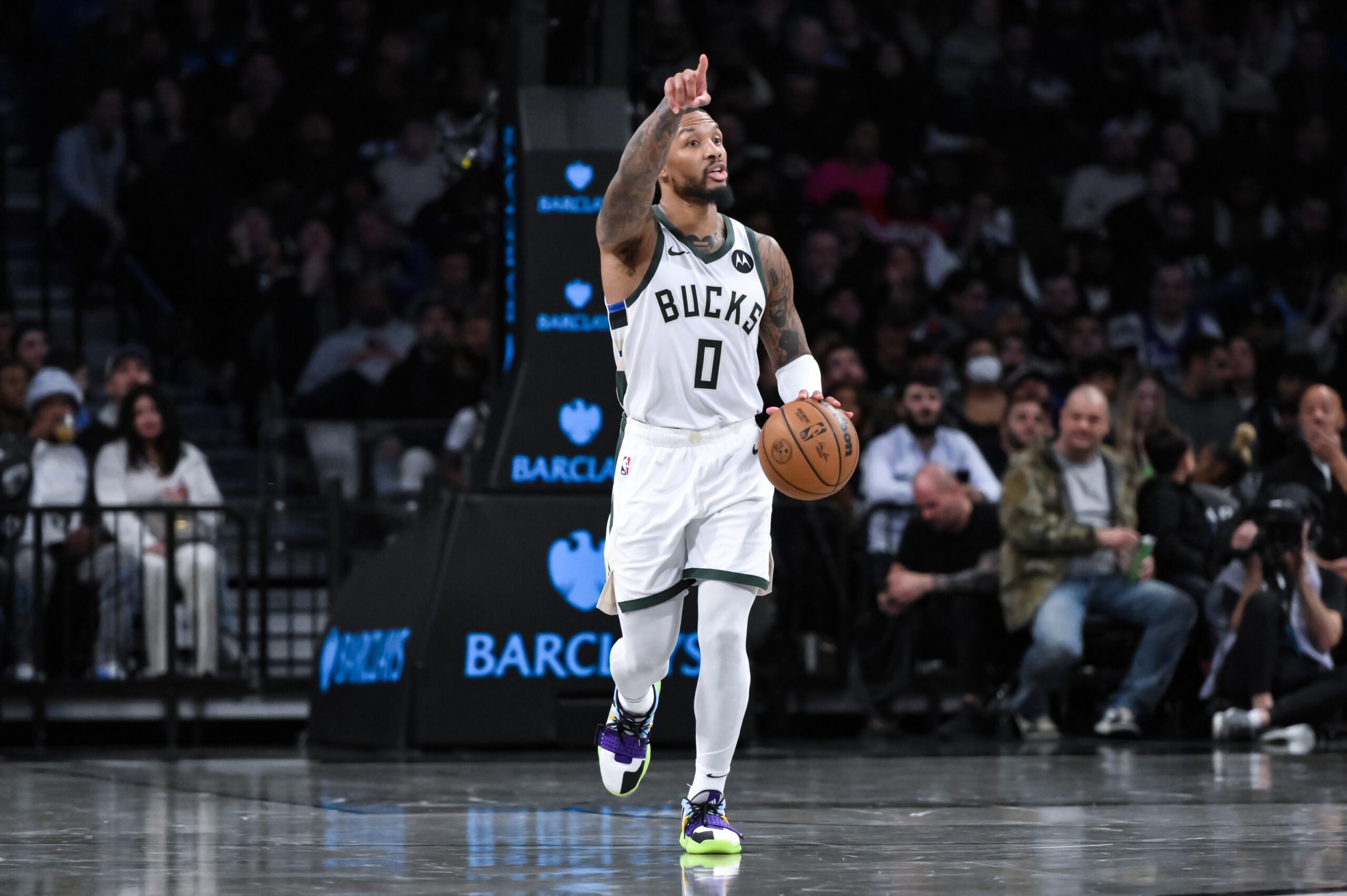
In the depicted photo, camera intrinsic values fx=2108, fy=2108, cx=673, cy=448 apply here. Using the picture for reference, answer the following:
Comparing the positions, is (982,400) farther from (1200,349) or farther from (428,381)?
(428,381)

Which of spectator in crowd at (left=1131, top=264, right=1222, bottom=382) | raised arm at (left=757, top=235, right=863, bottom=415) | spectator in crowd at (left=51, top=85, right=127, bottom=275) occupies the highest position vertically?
spectator in crowd at (left=51, top=85, right=127, bottom=275)

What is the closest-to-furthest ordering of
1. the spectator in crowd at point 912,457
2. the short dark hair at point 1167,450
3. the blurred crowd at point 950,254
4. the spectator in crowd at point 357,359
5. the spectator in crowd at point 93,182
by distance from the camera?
the blurred crowd at point 950,254 → the short dark hair at point 1167,450 → the spectator in crowd at point 912,457 → the spectator in crowd at point 357,359 → the spectator in crowd at point 93,182

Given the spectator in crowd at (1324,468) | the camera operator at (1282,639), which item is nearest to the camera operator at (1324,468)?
the spectator in crowd at (1324,468)

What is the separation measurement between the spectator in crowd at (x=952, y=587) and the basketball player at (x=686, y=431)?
5.26m

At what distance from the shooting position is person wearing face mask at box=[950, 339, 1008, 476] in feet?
45.8

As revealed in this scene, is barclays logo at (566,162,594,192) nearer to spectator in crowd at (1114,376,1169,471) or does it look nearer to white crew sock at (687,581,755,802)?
spectator in crowd at (1114,376,1169,471)

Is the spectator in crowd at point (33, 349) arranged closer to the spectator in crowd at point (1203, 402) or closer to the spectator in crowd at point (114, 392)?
the spectator in crowd at point (114, 392)

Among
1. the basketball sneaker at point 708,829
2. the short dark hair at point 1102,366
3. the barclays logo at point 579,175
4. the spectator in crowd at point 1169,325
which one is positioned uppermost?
the barclays logo at point 579,175

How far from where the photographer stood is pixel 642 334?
22.6 ft

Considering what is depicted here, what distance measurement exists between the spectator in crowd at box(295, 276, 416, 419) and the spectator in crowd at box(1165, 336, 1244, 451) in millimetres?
5438

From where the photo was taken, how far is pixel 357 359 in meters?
15.4

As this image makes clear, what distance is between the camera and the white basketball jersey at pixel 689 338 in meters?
6.85

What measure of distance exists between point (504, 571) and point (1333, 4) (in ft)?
41.8

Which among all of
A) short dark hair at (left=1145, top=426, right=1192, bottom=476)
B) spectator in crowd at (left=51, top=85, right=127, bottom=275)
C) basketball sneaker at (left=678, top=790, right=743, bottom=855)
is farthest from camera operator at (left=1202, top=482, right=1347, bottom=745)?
spectator in crowd at (left=51, top=85, right=127, bottom=275)
